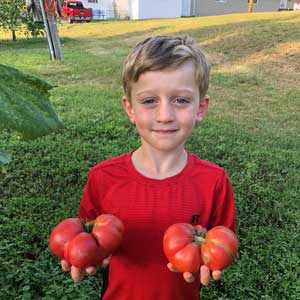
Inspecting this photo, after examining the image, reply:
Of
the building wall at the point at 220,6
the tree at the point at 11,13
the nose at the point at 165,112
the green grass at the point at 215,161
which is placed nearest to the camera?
the nose at the point at 165,112

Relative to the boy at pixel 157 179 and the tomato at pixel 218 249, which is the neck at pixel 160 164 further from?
the tomato at pixel 218 249

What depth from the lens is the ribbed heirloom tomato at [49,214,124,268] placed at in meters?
1.34

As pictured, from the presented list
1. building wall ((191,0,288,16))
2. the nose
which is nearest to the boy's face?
the nose

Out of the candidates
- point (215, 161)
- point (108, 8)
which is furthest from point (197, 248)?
point (108, 8)

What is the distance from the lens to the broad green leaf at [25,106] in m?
1.07

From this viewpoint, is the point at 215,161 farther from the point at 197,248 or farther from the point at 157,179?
the point at 197,248

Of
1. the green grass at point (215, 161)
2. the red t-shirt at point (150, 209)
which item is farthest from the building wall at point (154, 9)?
the red t-shirt at point (150, 209)

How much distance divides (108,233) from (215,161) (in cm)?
310

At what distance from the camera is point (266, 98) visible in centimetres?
731

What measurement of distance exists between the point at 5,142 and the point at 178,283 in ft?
11.4

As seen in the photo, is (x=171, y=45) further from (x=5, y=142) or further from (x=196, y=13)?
(x=196, y=13)

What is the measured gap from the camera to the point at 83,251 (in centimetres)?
133

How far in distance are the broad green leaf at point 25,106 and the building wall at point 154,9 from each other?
27.2 metres

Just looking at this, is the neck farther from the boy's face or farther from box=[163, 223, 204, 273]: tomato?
box=[163, 223, 204, 273]: tomato
